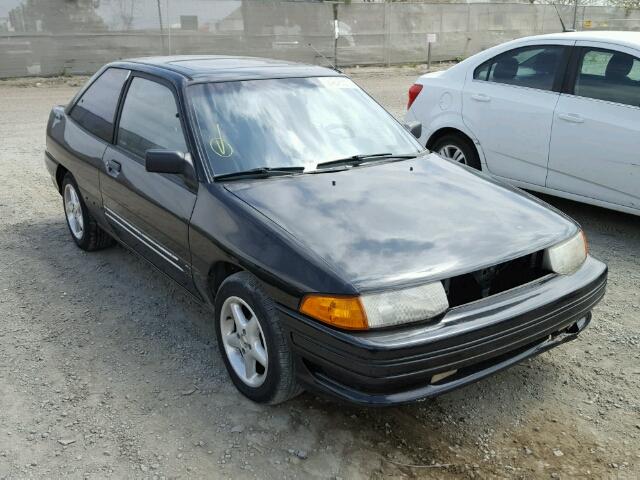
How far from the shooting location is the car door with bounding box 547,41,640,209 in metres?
5.05

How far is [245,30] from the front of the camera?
62.7 ft

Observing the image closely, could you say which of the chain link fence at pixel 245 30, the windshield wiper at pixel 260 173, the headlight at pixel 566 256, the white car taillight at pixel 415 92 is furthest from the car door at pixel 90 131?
the chain link fence at pixel 245 30

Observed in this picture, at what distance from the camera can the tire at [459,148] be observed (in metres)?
6.21

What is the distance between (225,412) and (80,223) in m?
2.66

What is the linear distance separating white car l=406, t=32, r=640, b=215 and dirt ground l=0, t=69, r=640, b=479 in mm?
1154

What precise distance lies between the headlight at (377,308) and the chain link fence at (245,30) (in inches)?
569

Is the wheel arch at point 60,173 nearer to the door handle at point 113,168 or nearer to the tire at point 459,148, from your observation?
the door handle at point 113,168

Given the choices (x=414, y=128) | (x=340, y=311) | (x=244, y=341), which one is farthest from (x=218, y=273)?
(x=414, y=128)

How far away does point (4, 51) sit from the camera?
16.1 metres

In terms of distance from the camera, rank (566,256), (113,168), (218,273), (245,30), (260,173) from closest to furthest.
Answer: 1. (566,256)
2. (218,273)
3. (260,173)
4. (113,168)
5. (245,30)

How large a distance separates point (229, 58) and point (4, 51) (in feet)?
46.6

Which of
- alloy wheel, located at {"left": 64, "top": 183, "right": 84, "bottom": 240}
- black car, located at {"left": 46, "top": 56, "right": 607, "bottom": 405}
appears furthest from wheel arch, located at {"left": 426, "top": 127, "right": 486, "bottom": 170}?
alloy wheel, located at {"left": 64, "top": 183, "right": 84, "bottom": 240}

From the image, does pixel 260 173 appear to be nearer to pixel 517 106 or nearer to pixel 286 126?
pixel 286 126

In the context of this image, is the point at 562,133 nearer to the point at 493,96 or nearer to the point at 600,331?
the point at 493,96
